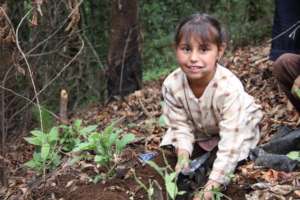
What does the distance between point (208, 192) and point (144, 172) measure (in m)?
0.80

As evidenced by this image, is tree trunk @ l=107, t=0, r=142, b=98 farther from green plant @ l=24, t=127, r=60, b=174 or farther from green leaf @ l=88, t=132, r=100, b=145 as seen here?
green leaf @ l=88, t=132, r=100, b=145

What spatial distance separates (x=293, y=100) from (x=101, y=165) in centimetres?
150

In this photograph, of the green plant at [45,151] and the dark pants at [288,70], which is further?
the dark pants at [288,70]

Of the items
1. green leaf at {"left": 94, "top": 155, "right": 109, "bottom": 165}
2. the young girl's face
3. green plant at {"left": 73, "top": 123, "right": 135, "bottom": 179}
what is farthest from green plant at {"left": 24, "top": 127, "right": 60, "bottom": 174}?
the young girl's face

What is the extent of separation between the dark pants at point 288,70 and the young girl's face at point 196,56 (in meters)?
0.78

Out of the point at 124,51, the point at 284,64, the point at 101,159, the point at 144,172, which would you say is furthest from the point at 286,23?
the point at 124,51

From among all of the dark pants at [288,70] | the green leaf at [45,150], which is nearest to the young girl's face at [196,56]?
the dark pants at [288,70]

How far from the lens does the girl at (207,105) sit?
3.65 m

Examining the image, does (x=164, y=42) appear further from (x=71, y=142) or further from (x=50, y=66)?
(x=71, y=142)

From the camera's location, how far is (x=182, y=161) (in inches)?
Result: 143

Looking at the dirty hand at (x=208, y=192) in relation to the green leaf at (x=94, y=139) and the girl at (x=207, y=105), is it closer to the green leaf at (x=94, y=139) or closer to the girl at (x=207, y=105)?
the girl at (x=207, y=105)

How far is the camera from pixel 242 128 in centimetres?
377

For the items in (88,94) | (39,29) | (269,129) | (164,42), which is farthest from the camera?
(164,42)

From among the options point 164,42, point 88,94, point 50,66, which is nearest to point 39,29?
point 50,66
